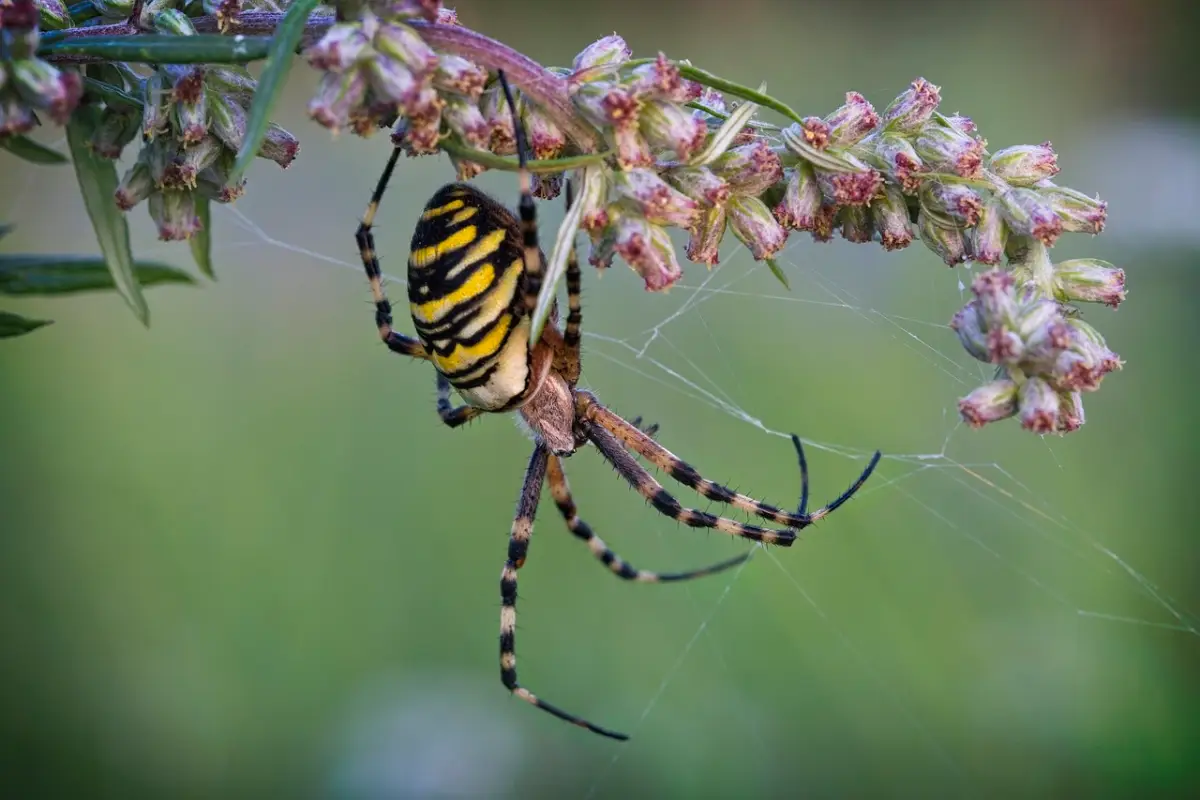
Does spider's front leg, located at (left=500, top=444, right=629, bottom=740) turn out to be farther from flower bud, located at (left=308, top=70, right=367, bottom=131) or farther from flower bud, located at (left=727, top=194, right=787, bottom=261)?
flower bud, located at (left=308, top=70, right=367, bottom=131)

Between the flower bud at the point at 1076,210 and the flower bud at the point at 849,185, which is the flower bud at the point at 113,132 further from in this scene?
the flower bud at the point at 1076,210

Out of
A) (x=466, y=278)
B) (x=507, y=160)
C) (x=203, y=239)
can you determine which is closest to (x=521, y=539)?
(x=466, y=278)

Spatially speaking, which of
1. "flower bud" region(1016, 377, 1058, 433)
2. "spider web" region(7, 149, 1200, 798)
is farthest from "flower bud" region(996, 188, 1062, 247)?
"spider web" region(7, 149, 1200, 798)

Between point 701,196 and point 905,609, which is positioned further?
point 905,609

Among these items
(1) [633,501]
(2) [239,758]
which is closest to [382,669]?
(2) [239,758]

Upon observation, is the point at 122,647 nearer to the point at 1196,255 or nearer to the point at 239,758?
the point at 239,758

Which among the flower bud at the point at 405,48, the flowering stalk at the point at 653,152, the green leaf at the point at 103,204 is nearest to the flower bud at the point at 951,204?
the flowering stalk at the point at 653,152

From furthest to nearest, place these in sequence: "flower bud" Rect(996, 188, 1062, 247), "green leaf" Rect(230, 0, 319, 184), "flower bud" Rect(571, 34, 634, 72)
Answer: "flower bud" Rect(996, 188, 1062, 247) → "flower bud" Rect(571, 34, 634, 72) → "green leaf" Rect(230, 0, 319, 184)
